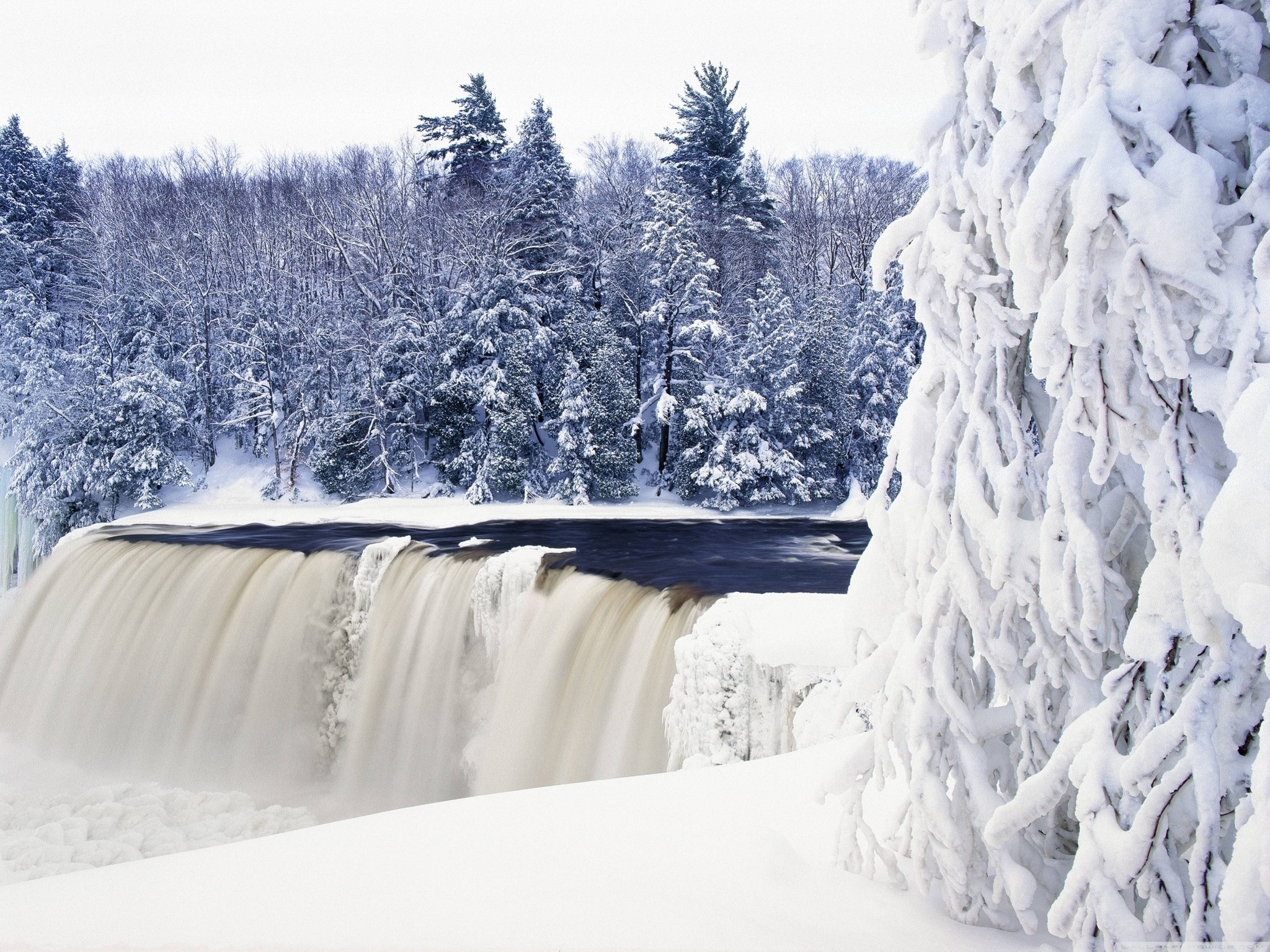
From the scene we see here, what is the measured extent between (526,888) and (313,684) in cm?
912

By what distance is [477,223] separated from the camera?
2470cm

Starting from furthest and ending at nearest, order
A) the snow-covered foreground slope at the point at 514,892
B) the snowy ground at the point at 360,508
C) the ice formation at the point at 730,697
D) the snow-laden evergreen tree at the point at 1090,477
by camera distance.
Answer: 1. the snowy ground at the point at 360,508
2. the ice formation at the point at 730,697
3. the snow-covered foreground slope at the point at 514,892
4. the snow-laden evergreen tree at the point at 1090,477

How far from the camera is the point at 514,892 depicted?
267cm

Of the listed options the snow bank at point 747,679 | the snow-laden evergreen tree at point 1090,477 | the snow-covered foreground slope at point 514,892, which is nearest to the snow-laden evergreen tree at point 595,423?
the snow bank at point 747,679

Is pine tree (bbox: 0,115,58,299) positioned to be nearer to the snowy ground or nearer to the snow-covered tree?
the snowy ground

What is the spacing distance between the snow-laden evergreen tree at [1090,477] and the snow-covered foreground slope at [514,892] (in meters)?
0.45

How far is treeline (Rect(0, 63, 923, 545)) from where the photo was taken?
22203 mm

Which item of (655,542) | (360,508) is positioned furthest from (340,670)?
(360,508)

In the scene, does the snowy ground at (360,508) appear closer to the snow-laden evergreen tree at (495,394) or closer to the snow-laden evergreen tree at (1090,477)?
the snow-laden evergreen tree at (495,394)

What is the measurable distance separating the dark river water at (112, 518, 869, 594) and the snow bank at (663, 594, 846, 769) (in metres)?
1.98

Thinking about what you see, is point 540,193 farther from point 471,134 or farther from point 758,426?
point 758,426

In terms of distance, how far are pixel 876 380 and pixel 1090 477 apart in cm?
2175

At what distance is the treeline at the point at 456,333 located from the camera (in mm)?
22203

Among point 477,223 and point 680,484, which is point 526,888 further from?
point 477,223
